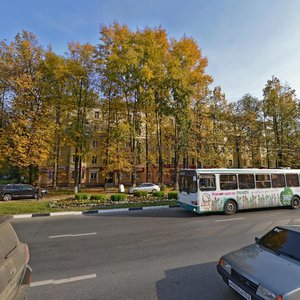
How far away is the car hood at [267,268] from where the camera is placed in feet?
10.1

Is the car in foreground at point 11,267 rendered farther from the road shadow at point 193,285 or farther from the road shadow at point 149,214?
the road shadow at point 149,214

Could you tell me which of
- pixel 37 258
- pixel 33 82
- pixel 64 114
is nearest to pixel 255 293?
pixel 37 258

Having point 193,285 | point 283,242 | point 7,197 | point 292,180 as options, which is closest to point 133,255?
point 193,285

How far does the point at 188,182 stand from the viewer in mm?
12281

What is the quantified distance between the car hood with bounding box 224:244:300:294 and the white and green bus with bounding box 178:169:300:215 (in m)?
7.48

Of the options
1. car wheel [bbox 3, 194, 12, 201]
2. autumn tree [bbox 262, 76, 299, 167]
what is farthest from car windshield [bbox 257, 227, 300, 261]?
autumn tree [bbox 262, 76, 299, 167]

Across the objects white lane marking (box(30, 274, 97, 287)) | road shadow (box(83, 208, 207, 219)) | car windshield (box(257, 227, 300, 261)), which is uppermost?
car windshield (box(257, 227, 300, 261))

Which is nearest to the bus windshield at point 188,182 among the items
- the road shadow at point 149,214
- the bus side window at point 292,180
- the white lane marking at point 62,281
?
the road shadow at point 149,214

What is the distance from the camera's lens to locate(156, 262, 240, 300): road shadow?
3.89 metres

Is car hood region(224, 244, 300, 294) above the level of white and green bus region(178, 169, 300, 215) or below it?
below

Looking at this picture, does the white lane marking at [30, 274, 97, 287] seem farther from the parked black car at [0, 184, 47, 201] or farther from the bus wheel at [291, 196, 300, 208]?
the parked black car at [0, 184, 47, 201]

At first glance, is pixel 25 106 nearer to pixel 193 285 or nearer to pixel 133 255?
pixel 133 255

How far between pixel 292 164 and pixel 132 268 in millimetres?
38196

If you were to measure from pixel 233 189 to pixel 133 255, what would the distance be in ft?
28.0
